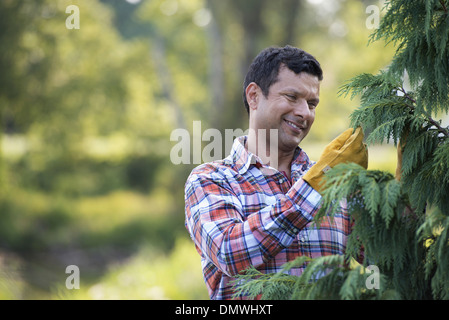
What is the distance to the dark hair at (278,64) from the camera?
96.6 inches

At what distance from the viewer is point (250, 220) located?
1911 mm

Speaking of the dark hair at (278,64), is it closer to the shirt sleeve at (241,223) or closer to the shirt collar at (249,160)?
the shirt collar at (249,160)

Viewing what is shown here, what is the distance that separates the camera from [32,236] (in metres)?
12.6

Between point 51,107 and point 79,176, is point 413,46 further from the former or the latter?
point 79,176

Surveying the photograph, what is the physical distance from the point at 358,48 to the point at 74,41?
7514 mm

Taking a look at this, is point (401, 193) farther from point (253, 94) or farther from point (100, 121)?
point (100, 121)

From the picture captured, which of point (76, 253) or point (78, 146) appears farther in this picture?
point (78, 146)

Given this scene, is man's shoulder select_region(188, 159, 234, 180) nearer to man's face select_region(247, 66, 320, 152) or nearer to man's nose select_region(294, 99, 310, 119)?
man's face select_region(247, 66, 320, 152)

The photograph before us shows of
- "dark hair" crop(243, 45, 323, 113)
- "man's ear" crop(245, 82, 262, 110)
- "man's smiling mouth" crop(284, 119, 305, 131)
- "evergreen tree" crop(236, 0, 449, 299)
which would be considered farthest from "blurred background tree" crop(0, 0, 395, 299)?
"evergreen tree" crop(236, 0, 449, 299)

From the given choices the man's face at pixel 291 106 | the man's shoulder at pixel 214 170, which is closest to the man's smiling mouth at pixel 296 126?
the man's face at pixel 291 106

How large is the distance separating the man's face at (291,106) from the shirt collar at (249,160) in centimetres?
9

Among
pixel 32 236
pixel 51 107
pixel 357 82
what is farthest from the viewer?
pixel 51 107

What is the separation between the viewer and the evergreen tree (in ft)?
5.06
